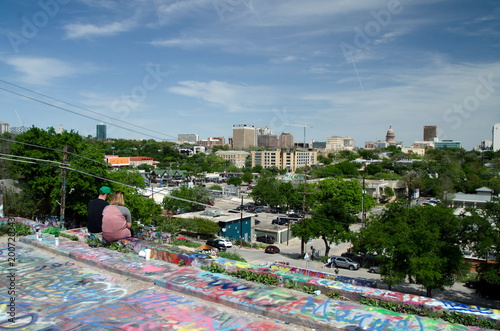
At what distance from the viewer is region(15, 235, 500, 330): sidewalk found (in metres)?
4.99

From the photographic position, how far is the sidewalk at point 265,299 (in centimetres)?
499

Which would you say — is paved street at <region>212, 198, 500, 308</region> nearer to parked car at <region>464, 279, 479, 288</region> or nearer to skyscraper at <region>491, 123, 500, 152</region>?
parked car at <region>464, 279, 479, 288</region>

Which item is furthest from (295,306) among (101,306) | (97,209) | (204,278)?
(97,209)

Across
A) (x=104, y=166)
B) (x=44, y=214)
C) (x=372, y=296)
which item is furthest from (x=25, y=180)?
(x=372, y=296)

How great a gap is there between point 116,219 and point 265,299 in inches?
181

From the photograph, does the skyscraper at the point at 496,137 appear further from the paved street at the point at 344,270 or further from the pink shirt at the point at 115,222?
the pink shirt at the point at 115,222

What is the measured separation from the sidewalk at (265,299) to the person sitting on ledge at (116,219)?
0.86 meters

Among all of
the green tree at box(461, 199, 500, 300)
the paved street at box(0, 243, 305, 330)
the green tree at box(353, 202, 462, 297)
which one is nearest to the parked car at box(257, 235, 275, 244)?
the green tree at box(353, 202, 462, 297)

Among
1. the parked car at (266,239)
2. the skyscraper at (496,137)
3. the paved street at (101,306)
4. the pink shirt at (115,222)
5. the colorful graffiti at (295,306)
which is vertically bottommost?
the parked car at (266,239)

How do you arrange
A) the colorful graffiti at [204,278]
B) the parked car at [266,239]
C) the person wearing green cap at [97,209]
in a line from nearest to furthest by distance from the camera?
the colorful graffiti at [204,278] → the person wearing green cap at [97,209] → the parked car at [266,239]

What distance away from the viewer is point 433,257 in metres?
15.7

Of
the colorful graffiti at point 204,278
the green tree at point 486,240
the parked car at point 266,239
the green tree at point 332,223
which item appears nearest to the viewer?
the colorful graffiti at point 204,278

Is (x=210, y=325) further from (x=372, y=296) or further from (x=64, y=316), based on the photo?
(x=372, y=296)

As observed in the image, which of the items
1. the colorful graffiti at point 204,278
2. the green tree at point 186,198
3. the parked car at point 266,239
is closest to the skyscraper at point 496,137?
the green tree at point 186,198
